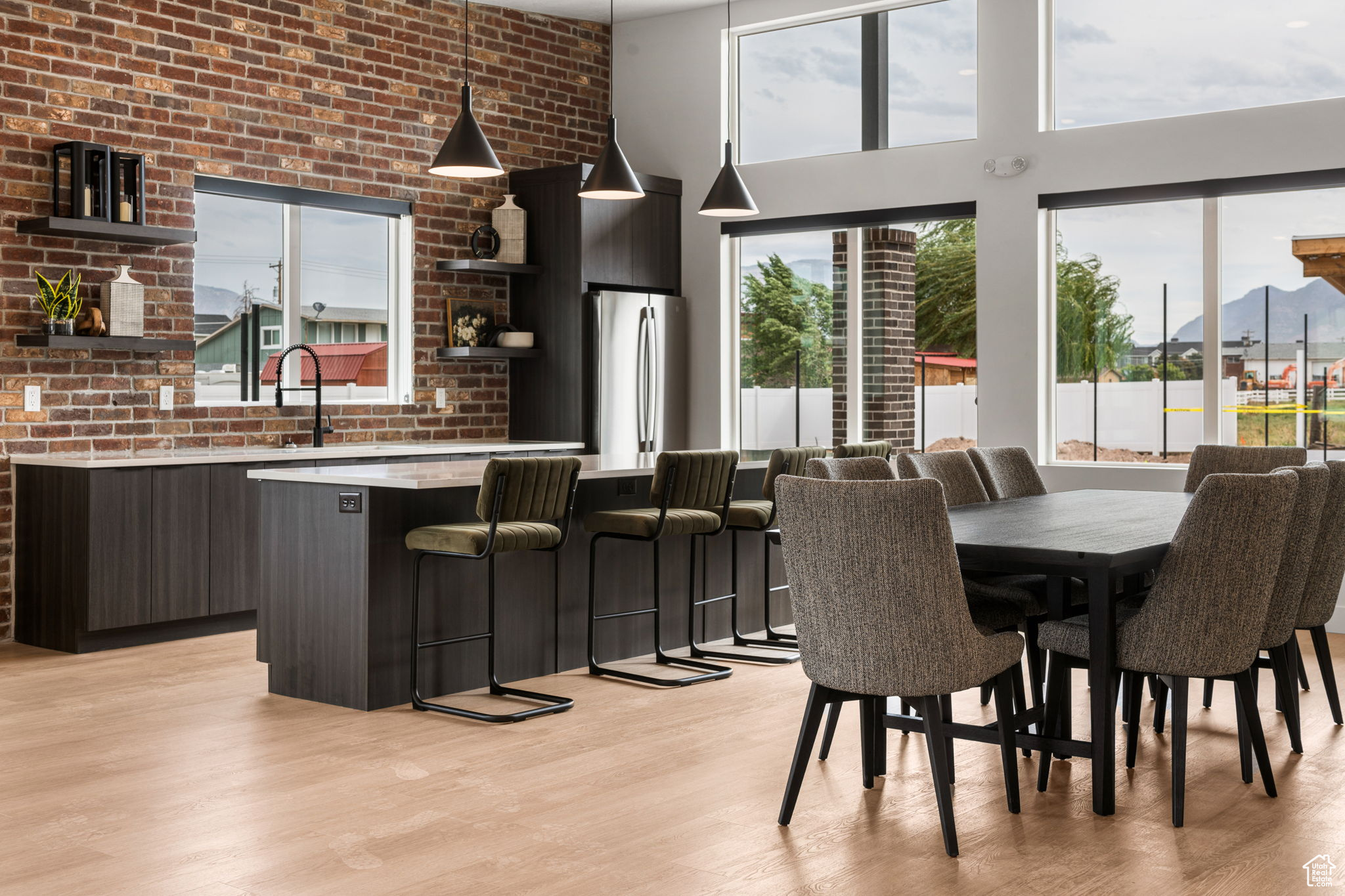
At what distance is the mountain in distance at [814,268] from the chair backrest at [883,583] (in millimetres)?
4795

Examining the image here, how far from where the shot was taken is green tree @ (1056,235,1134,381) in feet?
22.2

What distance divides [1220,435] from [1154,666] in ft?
11.7

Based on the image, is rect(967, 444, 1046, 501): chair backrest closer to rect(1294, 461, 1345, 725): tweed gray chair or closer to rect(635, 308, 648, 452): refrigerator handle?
rect(1294, 461, 1345, 725): tweed gray chair

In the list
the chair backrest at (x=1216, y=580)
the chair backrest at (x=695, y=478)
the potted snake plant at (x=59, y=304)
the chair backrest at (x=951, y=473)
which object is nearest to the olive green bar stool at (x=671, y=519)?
the chair backrest at (x=695, y=478)

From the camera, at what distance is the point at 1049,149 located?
6.80 m

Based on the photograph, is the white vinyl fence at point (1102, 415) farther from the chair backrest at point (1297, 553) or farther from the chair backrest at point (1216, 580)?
the chair backrest at point (1216, 580)

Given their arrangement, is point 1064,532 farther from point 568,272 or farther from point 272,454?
point 568,272

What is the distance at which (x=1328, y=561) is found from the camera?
4094 mm

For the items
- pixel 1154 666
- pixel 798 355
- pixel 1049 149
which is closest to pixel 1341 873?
pixel 1154 666

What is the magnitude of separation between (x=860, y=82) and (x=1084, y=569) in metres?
5.05

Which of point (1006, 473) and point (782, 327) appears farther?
point (782, 327)

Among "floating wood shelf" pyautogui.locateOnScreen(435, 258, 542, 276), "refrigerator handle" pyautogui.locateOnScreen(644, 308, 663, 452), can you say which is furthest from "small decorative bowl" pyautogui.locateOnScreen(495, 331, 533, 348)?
"refrigerator handle" pyautogui.locateOnScreen(644, 308, 663, 452)

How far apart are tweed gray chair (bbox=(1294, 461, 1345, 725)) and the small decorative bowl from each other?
481cm

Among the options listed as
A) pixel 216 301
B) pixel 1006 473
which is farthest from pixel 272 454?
pixel 1006 473
